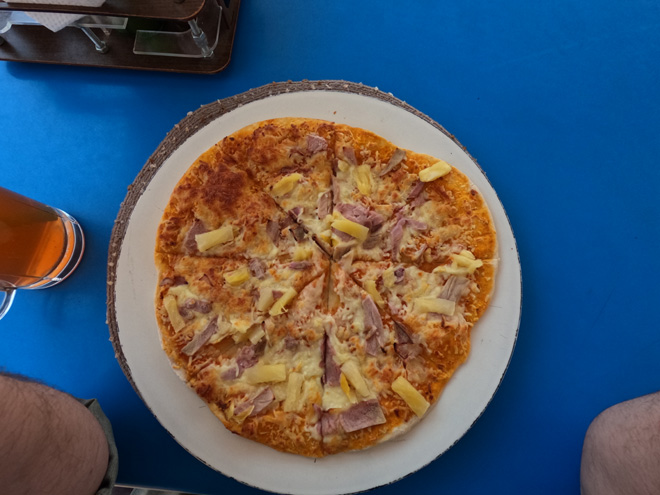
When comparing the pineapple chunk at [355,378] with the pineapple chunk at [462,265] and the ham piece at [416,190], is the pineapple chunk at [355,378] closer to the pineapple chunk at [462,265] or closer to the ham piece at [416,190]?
the pineapple chunk at [462,265]

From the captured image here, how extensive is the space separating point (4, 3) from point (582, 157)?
Answer: 11.3 ft

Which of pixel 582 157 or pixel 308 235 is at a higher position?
pixel 582 157

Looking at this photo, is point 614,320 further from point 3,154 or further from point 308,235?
point 3,154

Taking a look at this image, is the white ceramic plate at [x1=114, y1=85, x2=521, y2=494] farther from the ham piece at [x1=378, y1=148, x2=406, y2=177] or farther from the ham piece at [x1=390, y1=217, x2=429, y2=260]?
the ham piece at [x1=390, y1=217, x2=429, y2=260]

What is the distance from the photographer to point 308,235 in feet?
9.09

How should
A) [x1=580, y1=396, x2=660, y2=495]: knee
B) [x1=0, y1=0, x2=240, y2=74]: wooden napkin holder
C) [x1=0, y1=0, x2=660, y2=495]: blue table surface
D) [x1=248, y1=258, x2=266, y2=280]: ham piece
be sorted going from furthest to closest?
[x1=0, y1=0, x2=240, y2=74]: wooden napkin holder < [x1=0, y1=0, x2=660, y2=495]: blue table surface < [x1=248, y1=258, x2=266, y2=280]: ham piece < [x1=580, y1=396, x2=660, y2=495]: knee

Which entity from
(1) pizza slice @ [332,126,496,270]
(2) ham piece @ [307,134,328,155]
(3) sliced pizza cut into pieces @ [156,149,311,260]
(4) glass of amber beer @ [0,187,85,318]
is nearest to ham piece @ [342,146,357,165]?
(1) pizza slice @ [332,126,496,270]

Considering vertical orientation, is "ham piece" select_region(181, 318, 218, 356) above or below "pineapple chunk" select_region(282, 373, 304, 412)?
above

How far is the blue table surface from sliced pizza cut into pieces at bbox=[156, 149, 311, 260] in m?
0.78

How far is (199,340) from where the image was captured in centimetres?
260

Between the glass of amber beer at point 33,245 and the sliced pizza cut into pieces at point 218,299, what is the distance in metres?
0.76

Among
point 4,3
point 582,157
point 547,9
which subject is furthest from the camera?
point 547,9

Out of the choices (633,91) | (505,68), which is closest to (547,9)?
(505,68)

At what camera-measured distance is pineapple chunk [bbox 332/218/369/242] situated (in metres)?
2.65
